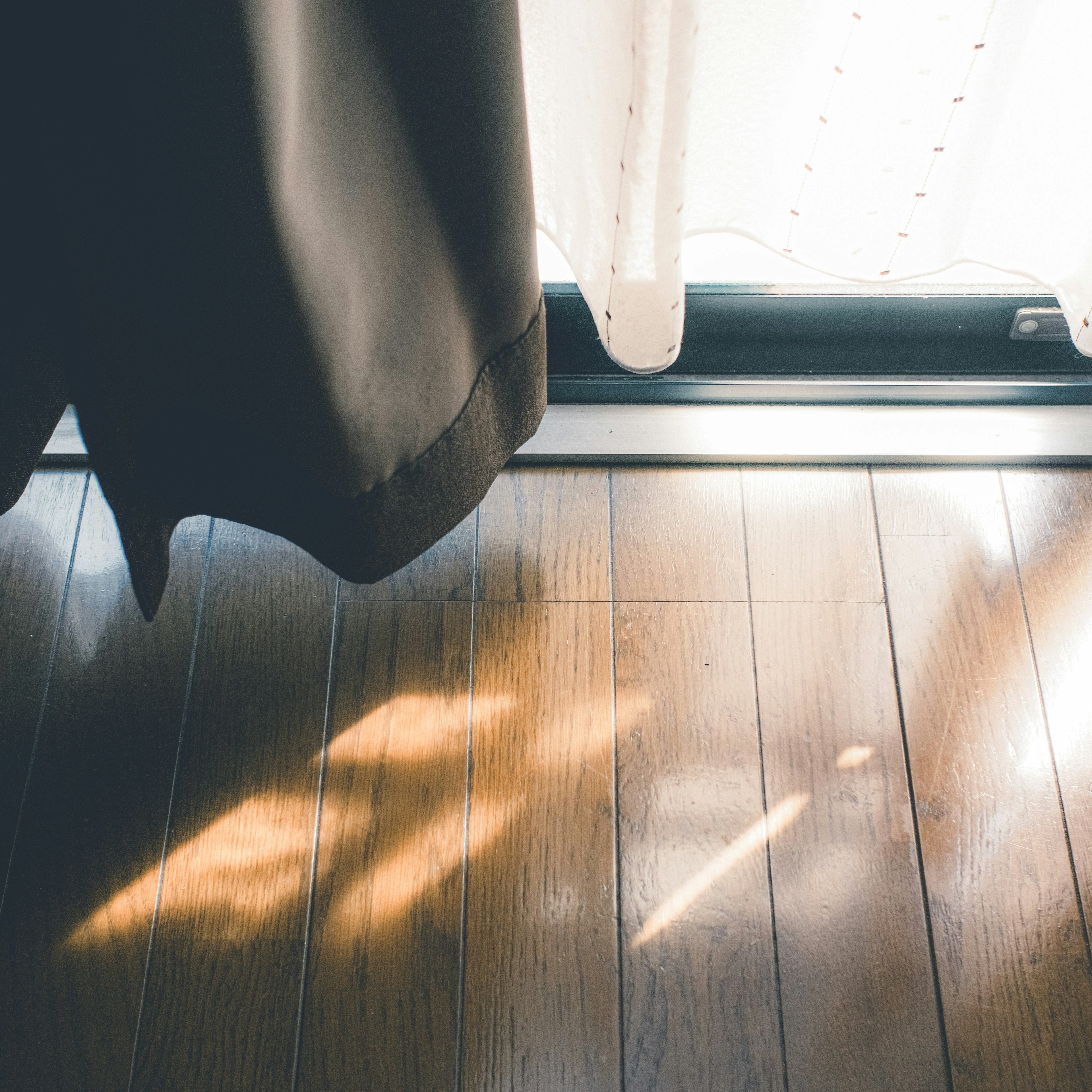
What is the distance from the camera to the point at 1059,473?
103cm

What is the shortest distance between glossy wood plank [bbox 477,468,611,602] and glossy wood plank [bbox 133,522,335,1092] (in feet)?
0.59

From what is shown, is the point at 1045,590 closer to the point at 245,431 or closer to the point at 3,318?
the point at 245,431

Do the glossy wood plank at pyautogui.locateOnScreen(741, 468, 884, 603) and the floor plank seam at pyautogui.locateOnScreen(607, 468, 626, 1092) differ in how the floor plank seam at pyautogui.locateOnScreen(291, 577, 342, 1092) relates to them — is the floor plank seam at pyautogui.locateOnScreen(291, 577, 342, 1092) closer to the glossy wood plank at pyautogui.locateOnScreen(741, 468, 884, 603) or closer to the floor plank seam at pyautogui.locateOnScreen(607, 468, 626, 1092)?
the floor plank seam at pyautogui.locateOnScreen(607, 468, 626, 1092)

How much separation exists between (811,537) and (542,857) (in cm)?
44

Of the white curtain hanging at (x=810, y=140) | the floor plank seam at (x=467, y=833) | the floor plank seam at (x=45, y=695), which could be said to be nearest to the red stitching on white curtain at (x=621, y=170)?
the white curtain hanging at (x=810, y=140)

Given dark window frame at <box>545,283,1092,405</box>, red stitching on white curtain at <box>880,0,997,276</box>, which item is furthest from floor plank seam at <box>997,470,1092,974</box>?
red stitching on white curtain at <box>880,0,997,276</box>

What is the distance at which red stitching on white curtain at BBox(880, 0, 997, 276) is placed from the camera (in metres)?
0.59

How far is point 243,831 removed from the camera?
34.8 inches

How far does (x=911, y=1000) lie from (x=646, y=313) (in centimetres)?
64

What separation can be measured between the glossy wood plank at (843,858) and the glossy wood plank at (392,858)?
1.00 feet

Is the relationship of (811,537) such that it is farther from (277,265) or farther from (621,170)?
(277,265)

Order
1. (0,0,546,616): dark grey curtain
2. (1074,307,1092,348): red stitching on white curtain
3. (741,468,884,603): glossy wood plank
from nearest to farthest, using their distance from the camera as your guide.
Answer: (0,0,546,616): dark grey curtain, (1074,307,1092,348): red stitching on white curtain, (741,468,884,603): glossy wood plank

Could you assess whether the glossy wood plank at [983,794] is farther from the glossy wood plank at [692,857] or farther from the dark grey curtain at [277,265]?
the dark grey curtain at [277,265]

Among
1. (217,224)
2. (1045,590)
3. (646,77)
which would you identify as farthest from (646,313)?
(1045,590)
